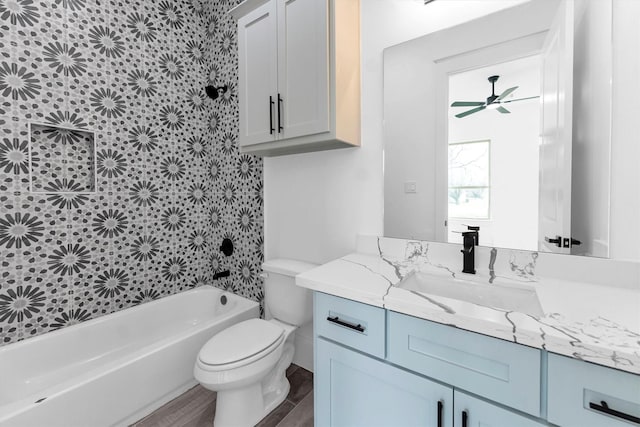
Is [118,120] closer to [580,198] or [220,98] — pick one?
[220,98]

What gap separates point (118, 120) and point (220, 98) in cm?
Answer: 77

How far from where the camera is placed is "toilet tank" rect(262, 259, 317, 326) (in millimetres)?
1629

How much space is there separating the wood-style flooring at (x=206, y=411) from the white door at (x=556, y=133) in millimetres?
1455

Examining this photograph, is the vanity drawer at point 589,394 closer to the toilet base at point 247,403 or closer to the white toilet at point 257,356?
the white toilet at point 257,356

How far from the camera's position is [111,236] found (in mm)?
1897

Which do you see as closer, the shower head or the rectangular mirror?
the rectangular mirror

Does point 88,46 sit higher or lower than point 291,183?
higher

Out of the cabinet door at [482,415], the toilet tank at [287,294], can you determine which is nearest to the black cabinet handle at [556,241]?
the cabinet door at [482,415]

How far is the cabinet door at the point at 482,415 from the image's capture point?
672mm

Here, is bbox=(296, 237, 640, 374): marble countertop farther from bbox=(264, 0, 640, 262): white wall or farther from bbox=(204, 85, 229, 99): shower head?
bbox=(204, 85, 229, 99): shower head

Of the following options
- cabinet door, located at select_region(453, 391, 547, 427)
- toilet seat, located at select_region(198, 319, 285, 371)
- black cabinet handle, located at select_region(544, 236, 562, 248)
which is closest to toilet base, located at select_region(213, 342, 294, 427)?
toilet seat, located at select_region(198, 319, 285, 371)

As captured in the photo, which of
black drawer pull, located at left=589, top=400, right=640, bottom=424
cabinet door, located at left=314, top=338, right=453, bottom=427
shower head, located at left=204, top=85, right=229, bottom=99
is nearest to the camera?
black drawer pull, located at left=589, top=400, right=640, bottom=424

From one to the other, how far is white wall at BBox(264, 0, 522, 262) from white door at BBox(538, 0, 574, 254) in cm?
25

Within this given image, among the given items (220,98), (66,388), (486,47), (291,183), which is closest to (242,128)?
(291,183)
